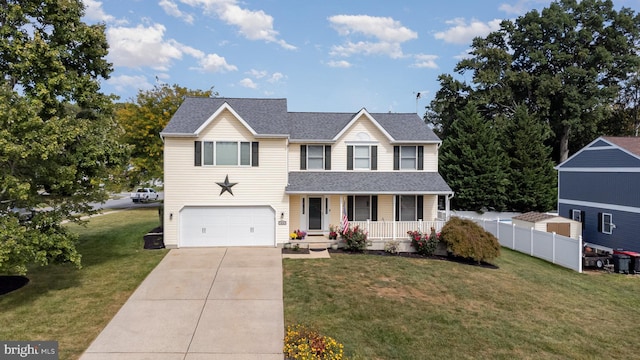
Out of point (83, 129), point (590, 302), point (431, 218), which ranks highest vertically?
point (83, 129)

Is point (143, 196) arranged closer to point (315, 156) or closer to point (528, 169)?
point (315, 156)

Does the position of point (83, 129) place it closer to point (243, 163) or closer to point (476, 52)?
point (243, 163)

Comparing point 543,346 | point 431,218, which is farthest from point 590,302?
point 431,218

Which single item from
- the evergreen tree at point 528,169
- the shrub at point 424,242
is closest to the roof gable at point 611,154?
the evergreen tree at point 528,169

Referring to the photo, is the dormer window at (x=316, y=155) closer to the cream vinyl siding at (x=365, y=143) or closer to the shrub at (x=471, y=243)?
the cream vinyl siding at (x=365, y=143)

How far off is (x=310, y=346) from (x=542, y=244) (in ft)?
55.6

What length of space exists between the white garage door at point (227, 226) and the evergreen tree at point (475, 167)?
19849 mm

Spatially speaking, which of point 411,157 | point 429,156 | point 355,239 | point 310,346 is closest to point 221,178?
point 355,239

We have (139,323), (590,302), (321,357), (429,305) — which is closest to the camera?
(321,357)

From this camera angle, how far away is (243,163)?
1884cm

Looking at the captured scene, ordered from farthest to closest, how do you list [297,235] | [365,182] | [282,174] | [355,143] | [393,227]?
[355,143] < [365,182] < [297,235] < [393,227] < [282,174]

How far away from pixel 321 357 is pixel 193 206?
1251cm

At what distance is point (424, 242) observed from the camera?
60.2ft

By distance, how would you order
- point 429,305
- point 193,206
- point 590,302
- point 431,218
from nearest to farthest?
point 429,305, point 590,302, point 193,206, point 431,218
